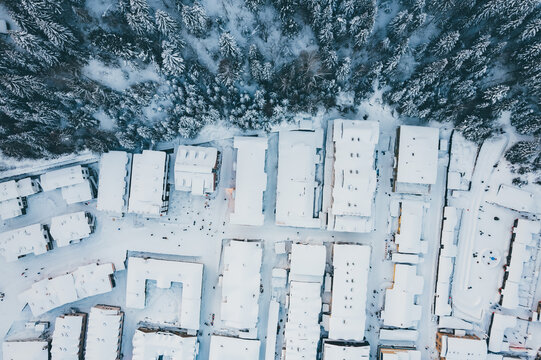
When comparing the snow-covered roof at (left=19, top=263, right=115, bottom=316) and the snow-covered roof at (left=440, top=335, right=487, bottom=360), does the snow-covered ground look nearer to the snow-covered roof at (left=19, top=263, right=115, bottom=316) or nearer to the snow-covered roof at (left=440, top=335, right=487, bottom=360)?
the snow-covered roof at (left=19, top=263, right=115, bottom=316)

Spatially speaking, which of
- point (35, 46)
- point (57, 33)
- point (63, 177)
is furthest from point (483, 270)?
point (35, 46)

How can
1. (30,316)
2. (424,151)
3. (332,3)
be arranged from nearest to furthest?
(332,3) < (424,151) < (30,316)

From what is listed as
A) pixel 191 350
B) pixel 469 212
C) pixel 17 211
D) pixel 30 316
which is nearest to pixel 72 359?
pixel 30 316

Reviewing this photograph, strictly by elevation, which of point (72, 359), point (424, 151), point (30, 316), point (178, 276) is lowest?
point (72, 359)

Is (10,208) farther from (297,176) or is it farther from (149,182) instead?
(297,176)

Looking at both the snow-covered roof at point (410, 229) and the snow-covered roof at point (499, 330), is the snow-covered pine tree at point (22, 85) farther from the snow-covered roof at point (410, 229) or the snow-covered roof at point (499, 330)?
the snow-covered roof at point (499, 330)

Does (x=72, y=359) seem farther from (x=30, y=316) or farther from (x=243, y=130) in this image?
(x=243, y=130)

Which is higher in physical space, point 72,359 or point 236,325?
point 236,325

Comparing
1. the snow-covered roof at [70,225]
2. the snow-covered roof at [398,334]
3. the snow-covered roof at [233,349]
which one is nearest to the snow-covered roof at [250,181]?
the snow-covered roof at [233,349]
